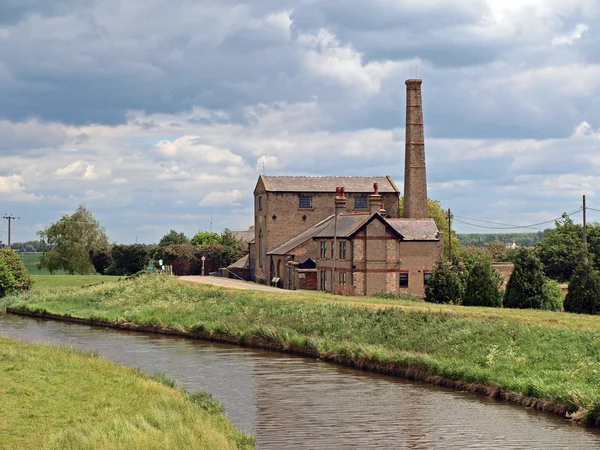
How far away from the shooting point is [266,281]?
7738cm

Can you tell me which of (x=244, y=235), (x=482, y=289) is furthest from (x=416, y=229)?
Answer: (x=244, y=235)

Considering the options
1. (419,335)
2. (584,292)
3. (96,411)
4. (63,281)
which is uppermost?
(63,281)

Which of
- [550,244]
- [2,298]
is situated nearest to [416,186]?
[550,244]

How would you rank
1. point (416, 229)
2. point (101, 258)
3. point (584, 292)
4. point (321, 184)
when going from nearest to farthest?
point (584, 292) → point (416, 229) → point (321, 184) → point (101, 258)

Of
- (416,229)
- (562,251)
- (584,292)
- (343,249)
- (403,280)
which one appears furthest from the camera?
(562,251)

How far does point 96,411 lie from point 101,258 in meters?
103

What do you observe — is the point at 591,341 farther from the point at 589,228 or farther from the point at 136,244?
the point at 136,244

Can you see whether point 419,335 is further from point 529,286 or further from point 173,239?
point 173,239

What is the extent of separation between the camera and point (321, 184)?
76.4 metres

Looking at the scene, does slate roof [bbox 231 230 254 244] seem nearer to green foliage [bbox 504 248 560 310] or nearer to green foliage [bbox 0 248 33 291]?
green foliage [bbox 0 248 33 291]

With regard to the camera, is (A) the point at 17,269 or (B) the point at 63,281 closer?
(A) the point at 17,269

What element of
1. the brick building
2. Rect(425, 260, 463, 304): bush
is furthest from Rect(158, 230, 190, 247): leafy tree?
Rect(425, 260, 463, 304): bush

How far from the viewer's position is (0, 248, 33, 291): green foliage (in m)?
75.6

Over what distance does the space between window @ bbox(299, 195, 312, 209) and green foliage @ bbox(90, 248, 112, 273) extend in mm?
52999
